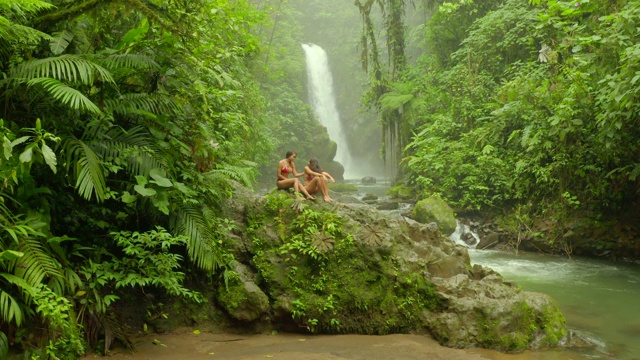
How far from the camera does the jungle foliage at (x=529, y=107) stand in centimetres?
1004

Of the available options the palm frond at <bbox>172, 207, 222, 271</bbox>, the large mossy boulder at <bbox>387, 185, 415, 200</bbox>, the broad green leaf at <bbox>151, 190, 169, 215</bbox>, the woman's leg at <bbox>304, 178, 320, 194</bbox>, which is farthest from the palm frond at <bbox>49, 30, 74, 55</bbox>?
the large mossy boulder at <bbox>387, 185, 415, 200</bbox>

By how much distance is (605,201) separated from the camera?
11.5 m

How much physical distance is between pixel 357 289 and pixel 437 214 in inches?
333

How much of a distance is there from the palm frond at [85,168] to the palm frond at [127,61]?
3.20ft

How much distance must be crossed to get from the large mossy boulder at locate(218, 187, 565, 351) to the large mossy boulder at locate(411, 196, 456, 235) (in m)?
7.21

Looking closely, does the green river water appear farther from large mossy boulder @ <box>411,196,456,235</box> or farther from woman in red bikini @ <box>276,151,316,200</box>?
woman in red bikini @ <box>276,151,316,200</box>

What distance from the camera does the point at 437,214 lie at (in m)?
14.1

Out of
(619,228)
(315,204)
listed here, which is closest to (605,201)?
(619,228)

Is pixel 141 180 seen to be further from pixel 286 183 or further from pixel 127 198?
pixel 286 183

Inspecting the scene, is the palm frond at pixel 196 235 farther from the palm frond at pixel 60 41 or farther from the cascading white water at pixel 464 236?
the cascading white water at pixel 464 236

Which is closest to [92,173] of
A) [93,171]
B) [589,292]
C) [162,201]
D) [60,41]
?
[93,171]

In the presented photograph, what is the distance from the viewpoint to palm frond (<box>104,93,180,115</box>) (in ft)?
17.2

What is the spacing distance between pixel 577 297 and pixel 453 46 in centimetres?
1382

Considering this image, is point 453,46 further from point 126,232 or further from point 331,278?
point 126,232
